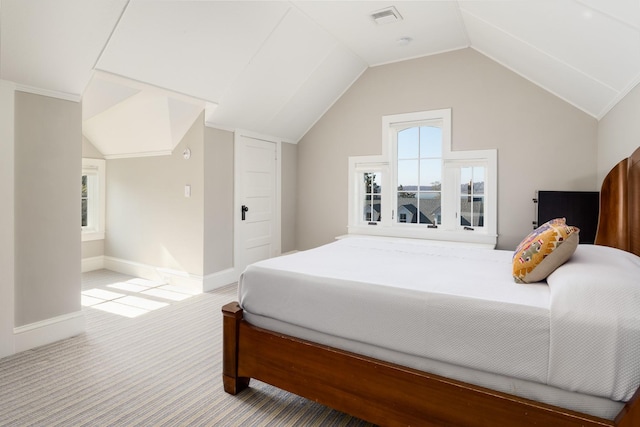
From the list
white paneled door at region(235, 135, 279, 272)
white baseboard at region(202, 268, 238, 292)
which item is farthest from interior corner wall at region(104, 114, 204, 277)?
white paneled door at region(235, 135, 279, 272)

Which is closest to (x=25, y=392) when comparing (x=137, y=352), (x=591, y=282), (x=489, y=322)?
(x=137, y=352)

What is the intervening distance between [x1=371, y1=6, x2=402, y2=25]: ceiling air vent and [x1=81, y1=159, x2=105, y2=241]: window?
4.34m

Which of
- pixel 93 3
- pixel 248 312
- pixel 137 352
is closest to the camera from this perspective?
pixel 248 312

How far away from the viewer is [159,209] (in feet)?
15.0

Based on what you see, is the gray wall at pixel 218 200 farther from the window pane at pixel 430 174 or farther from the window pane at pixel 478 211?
the window pane at pixel 478 211

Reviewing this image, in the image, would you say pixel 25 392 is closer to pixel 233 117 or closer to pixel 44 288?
pixel 44 288

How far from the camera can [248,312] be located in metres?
2.07

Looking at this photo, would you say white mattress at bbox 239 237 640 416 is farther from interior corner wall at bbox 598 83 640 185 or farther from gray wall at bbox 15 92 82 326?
gray wall at bbox 15 92 82 326

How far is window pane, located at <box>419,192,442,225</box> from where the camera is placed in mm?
4500

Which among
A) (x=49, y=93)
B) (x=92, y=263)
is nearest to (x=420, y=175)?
(x=49, y=93)

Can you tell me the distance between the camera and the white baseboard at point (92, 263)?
16.6ft

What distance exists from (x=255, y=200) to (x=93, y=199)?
256 cm

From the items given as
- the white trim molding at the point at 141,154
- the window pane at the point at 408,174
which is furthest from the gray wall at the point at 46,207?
the window pane at the point at 408,174

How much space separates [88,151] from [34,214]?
280cm
